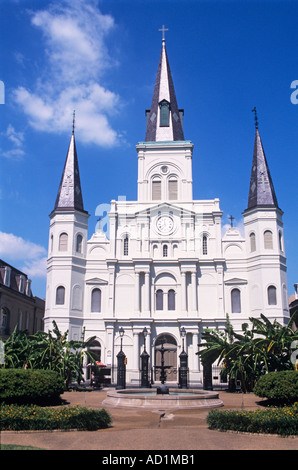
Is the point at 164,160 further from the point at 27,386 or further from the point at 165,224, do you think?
the point at 27,386

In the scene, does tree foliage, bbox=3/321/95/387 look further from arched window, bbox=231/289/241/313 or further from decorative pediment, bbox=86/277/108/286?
arched window, bbox=231/289/241/313

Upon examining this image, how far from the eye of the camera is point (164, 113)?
47969 mm

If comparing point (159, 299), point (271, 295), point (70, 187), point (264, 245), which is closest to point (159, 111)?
point (70, 187)

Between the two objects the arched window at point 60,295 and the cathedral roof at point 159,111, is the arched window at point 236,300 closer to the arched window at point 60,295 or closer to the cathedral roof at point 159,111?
the arched window at point 60,295

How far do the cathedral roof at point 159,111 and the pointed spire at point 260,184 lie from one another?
8967 millimetres

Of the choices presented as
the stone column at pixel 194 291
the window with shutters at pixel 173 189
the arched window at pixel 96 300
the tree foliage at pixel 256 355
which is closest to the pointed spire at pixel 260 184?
the window with shutters at pixel 173 189

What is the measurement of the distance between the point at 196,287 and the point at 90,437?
96.2ft

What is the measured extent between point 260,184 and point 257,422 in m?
31.0

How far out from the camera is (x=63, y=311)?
127ft

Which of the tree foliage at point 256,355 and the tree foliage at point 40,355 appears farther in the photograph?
the tree foliage at point 256,355

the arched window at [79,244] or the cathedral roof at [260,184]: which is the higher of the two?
the cathedral roof at [260,184]

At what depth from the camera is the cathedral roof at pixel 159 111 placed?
1849 inches

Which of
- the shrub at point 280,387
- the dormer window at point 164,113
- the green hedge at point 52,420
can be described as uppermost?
the dormer window at point 164,113
